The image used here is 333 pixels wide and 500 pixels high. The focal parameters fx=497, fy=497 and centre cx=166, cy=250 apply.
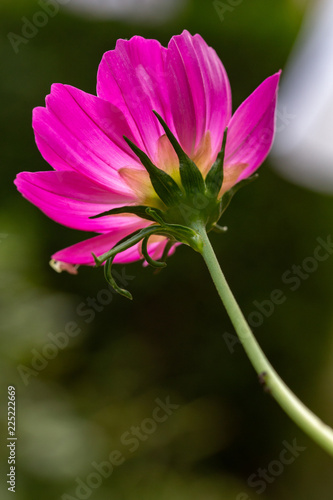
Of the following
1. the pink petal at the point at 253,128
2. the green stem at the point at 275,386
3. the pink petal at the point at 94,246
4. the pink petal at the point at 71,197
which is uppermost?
the pink petal at the point at 253,128

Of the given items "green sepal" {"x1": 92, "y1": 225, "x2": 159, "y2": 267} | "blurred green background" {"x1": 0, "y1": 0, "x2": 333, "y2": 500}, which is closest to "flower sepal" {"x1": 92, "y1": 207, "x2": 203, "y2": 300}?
"green sepal" {"x1": 92, "y1": 225, "x2": 159, "y2": 267}

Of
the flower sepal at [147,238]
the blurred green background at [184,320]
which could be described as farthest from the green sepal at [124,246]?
the blurred green background at [184,320]

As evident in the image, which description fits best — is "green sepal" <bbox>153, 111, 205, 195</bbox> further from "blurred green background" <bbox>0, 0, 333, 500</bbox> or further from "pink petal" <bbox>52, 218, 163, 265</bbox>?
"blurred green background" <bbox>0, 0, 333, 500</bbox>

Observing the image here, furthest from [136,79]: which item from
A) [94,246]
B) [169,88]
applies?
[94,246]

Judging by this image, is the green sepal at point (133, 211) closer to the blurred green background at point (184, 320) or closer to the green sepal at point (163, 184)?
the green sepal at point (163, 184)

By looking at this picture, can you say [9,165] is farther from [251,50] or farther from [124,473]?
[124,473]

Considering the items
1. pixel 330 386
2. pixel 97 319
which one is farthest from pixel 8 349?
pixel 330 386

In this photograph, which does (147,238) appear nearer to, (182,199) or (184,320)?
(182,199)
